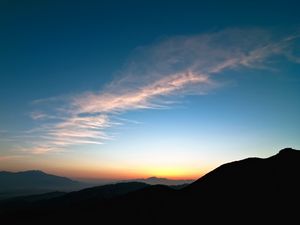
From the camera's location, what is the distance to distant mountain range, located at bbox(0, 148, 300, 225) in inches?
1496

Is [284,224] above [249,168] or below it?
below

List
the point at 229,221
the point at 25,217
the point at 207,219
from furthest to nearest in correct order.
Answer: the point at 25,217
the point at 207,219
the point at 229,221

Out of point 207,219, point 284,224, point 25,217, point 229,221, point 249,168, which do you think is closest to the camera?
point 284,224

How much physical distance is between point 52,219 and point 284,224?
142 ft

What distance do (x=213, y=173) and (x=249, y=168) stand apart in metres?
8.29

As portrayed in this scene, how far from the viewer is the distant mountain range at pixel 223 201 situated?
38.0 metres

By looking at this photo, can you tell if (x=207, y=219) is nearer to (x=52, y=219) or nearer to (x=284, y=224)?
(x=284, y=224)

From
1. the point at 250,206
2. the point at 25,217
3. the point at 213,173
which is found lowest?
the point at 25,217

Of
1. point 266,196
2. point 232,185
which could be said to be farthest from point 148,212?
point 266,196

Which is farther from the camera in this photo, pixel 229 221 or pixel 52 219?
pixel 52 219

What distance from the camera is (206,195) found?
48844 millimetres

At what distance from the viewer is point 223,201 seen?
44.0m

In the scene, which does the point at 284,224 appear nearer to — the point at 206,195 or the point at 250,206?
the point at 250,206

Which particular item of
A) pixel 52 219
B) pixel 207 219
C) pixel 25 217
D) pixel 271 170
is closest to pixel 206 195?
pixel 207 219
